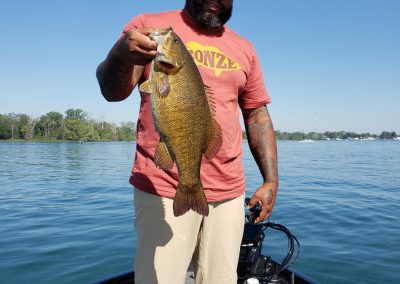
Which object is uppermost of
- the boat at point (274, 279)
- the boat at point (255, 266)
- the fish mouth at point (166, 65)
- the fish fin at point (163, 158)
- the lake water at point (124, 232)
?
the fish mouth at point (166, 65)

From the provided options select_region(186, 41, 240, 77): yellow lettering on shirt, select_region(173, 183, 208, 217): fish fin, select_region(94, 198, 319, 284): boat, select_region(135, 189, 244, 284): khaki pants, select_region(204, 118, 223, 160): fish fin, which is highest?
select_region(186, 41, 240, 77): yellow lettering on shirt

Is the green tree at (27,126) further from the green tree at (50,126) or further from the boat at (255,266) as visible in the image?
the boat at (255,266)

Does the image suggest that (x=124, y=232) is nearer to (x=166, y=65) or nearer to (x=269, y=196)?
(x=269, y=196)

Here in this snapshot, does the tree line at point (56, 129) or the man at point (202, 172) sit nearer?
the man at point (202, 172)

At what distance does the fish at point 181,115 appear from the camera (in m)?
2.25

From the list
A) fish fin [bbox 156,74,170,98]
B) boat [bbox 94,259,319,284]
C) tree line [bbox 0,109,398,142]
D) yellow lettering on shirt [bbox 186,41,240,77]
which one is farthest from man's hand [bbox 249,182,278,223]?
tree line [bbox 0,109,398,142]

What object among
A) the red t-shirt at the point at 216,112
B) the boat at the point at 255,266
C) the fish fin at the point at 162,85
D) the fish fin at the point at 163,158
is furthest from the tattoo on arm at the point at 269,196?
the fish fin at the point at 162,85

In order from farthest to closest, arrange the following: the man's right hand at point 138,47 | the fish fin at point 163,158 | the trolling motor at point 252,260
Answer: the trolling motor at point 252,260 < the fish fin at point 163,158 < the man's right hand at point 138,47

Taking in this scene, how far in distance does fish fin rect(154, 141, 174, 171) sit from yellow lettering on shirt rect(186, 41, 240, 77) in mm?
903

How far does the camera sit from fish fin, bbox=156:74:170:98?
2.25 meters

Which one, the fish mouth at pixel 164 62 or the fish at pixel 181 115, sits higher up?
the fish mouth at pixel 164 62

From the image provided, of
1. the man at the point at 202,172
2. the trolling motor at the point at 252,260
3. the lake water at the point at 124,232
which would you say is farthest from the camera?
the lake water at the point at 124,232

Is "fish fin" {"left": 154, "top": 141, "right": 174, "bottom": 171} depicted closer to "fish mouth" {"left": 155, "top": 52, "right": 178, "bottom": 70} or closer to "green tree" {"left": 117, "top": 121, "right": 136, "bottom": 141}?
"fish mouth" {"left": 155, "top": 52, "right": 178, "bottom": 70}

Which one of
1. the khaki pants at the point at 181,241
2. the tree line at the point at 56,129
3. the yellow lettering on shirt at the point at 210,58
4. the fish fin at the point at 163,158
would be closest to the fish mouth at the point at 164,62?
the fish fin at the point at 163,158
